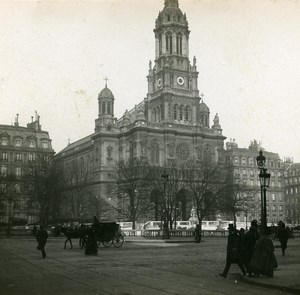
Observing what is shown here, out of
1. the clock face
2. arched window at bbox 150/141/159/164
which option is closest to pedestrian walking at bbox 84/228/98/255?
arched window at bbox 150/141/159/164

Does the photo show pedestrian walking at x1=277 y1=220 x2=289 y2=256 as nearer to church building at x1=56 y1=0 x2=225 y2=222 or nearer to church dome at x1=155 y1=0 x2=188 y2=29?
church building at x1=56 y1=0 x2=225 y2=222

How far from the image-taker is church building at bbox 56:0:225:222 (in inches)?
3898

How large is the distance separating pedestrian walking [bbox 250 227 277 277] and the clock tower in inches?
3383

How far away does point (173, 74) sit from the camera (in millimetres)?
104625

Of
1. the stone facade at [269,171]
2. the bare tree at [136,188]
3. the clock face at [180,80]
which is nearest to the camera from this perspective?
the bare tree at [136,188]

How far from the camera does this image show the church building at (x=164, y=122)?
9900cm

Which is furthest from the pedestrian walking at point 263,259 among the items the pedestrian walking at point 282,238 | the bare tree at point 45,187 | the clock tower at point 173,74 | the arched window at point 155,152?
the clock tower at point 173,74

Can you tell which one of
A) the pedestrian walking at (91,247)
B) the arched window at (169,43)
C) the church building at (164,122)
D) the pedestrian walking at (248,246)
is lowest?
the pedestrian walking at (91,247)

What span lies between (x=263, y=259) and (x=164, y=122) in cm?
8476

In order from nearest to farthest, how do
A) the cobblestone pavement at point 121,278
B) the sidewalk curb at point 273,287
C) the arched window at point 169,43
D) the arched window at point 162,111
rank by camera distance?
the sidewalk curb at point 273,287 < the cobblestone pavement at point 121,278 < the arched window at point 162,111 < the arched window at point 169,43

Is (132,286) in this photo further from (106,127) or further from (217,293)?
(106,127)

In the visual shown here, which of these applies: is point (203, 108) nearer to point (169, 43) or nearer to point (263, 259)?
point (169, 43)

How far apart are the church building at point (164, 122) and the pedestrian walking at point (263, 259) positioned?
79647 mm

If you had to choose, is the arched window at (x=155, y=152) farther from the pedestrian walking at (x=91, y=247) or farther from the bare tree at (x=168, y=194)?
the pedestrian walking at (x=91, y=247)
